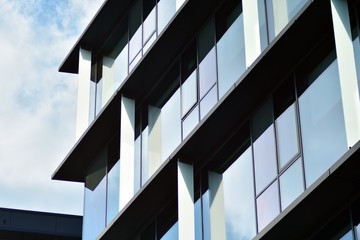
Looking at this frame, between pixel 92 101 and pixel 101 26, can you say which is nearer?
pixel 101 26

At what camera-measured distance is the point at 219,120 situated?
29859 millimetres

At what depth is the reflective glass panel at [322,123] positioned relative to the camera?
82.5 ft

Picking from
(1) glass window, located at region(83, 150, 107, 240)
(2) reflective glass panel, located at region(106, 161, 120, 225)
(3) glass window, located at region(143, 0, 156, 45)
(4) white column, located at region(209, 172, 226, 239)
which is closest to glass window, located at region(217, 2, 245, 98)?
(4) white column, located at region(209, 172, 226, 239)

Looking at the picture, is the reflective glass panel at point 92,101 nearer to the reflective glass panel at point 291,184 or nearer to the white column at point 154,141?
the white column at point 154,141

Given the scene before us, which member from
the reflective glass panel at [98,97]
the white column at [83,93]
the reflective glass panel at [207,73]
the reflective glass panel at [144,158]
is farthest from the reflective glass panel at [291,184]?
the white column at [83,93]

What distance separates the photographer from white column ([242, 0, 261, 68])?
28.9m

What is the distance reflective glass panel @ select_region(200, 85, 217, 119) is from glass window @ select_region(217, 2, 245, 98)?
1.23 ft

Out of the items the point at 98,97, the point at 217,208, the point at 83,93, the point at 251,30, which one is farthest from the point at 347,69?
the point at 83,93

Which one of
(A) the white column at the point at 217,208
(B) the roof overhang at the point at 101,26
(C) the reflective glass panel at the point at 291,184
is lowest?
(C) the reflective glass panel at the point at 291,184

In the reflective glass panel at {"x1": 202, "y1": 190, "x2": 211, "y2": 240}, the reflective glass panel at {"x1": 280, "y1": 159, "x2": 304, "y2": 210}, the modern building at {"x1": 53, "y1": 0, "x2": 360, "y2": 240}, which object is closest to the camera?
the modern building at {"x1": 53, "y1": 0, "x2": 360, "y2": 240}

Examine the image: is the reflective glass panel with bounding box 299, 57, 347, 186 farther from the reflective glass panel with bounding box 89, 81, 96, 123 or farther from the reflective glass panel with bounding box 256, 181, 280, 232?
the reflective glass panel with bounding box 89, 81, 96, 123

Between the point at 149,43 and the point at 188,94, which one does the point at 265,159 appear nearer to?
the point at 188,94

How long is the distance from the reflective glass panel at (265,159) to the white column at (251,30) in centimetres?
202

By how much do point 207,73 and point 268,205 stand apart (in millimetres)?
5622
